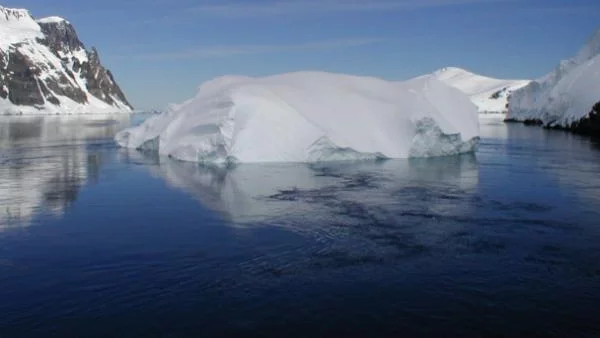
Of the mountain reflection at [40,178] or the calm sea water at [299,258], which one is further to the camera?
the mountain reflection at [40,178]

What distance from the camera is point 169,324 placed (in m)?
7.14

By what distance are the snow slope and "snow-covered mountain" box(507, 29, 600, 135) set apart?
2373cm

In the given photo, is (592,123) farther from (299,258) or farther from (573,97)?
(299,258)

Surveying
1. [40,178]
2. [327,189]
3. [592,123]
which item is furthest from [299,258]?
[592,123]

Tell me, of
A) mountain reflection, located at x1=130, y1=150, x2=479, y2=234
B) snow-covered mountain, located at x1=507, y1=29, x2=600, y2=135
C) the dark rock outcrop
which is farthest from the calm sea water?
snow-covered mountain, located at x1=507, y1=29, x2=600, y2=135

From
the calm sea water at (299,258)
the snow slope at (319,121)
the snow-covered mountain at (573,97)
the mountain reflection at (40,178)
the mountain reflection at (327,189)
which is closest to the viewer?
the calm sea water at (299,258)

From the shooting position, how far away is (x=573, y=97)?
2045 inches

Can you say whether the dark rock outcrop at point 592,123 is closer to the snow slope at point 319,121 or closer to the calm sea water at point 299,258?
the snow slope at point 319,121

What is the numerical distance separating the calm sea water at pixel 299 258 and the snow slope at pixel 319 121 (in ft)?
16.8

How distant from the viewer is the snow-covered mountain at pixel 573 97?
47766mm

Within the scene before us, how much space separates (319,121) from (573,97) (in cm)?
3621

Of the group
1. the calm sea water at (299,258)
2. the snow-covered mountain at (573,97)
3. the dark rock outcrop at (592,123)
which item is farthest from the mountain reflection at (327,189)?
the snow-covered mountain at (573,97)

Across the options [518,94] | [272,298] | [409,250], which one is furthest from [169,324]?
[518,94]

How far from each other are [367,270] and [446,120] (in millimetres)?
18517
